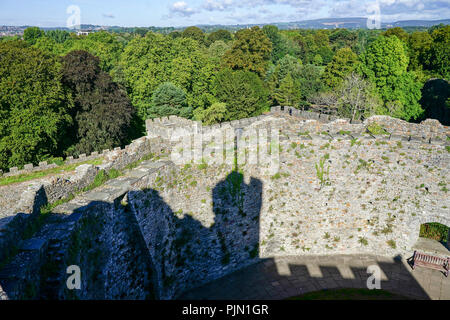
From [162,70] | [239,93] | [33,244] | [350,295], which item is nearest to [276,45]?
[239,93]

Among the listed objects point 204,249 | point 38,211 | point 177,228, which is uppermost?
point 38,211

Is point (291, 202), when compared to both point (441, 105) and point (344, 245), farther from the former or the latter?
point (441, 105)

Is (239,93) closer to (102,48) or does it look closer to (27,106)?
(27,106)

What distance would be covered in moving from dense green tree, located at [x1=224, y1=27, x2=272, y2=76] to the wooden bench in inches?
1159

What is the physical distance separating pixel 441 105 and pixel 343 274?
23.7 m

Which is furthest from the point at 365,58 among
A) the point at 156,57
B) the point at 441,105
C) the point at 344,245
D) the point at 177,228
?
the point at 177,228

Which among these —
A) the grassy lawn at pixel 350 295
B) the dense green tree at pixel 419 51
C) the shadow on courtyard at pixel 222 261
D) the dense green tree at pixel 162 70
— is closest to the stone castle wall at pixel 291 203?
the shadow on courtyard at pixel 222 261

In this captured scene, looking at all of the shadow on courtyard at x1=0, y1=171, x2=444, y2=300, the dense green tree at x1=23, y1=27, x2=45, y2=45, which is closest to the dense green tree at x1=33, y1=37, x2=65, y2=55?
the dense green tree at x1=23, y1=27, x2=45, y2=45

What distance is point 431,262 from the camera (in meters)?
13.7

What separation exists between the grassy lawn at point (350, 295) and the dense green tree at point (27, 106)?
1806cm

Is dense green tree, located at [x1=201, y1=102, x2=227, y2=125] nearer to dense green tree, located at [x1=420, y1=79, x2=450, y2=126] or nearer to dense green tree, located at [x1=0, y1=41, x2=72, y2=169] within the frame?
dense green tree, located at [x1=0, y1=41, x2=72, y2=169]

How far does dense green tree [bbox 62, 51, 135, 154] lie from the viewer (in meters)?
24.0

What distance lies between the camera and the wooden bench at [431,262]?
44.2 ft

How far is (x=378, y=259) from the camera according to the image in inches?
569
